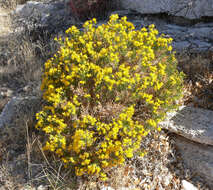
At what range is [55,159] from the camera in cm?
281

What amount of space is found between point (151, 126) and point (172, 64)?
118 centimetres

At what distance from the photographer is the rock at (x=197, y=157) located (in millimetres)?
3197

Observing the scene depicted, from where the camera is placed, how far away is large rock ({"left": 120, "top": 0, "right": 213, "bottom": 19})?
4.99m

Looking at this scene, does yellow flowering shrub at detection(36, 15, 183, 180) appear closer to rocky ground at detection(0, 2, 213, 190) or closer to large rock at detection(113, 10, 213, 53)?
rocky ground at detection(0, 2, 213, 190)

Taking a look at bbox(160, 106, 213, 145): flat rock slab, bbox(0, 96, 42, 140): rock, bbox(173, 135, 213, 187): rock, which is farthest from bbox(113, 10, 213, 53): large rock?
bbox(0, 96, 42, 140): rock

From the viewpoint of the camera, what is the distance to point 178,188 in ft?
10.1

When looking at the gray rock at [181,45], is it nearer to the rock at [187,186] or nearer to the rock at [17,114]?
the rock at [187,186]

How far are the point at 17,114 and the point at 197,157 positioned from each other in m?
2.79

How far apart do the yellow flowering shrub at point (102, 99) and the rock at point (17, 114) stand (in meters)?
0.71

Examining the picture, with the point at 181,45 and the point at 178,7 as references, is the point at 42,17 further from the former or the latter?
the point at 181,45

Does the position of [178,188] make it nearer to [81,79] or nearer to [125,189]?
[125,189]

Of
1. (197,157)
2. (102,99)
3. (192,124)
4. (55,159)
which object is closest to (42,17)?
(102,99)

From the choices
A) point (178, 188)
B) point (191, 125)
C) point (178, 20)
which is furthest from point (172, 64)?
point (178, 20)

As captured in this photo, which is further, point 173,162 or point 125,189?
point 173,162
